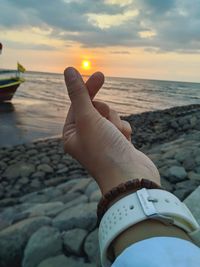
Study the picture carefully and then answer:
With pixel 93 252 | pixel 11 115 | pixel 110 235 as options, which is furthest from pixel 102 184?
pixel 11 115

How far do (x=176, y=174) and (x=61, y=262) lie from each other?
6.45 feet

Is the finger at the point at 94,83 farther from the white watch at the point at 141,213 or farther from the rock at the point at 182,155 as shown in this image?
the rock at the point at 182,155

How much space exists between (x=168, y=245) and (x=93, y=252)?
2.01 meters

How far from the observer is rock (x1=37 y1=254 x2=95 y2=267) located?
2.68 m

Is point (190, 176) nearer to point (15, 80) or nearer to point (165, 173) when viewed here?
point (165, 173)

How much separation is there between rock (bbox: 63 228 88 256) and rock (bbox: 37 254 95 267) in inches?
3.3

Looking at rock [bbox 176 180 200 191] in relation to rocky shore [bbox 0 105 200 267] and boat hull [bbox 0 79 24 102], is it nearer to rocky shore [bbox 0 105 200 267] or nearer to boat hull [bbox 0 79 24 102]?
rocky shore [bbox 0 105 200 267]

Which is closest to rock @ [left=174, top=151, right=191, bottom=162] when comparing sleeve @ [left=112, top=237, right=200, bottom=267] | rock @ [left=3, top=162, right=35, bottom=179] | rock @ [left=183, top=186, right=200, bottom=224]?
rock @ [left=183, top=186, right=200, bottom=224]

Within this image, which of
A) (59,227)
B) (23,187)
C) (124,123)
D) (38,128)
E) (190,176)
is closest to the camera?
(124,123)

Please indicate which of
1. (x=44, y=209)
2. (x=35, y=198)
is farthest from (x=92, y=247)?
(x=35, y=198)

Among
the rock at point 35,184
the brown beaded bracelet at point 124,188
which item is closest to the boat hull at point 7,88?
the rock at point 35,184

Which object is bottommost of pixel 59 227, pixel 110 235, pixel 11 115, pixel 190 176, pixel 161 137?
pixel 11 115

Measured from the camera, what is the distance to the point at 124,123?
70.4 inches

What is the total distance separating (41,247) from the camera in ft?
9.59
